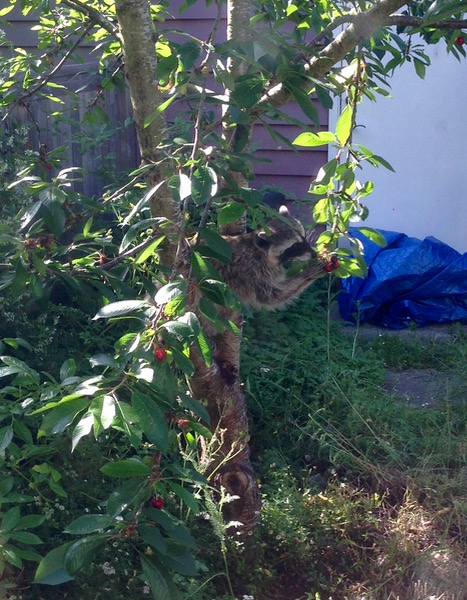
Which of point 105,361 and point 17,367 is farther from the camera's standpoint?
point 17,367

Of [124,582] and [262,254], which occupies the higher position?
[262,254]

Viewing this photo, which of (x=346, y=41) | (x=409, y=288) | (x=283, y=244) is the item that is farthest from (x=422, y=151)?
(x=346, y=41)

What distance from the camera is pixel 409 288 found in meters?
7.07

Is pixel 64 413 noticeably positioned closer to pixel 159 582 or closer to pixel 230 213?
pixel 159 582

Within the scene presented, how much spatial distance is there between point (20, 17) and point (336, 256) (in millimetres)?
5853

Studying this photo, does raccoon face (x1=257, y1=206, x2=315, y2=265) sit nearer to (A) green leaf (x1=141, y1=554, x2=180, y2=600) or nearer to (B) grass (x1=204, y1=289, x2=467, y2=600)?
(B) grass (x1=204, y1=289, x2=467, y2=600)

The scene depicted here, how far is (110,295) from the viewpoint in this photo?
282 centimetres

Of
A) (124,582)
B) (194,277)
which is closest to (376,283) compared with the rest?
(124,582)

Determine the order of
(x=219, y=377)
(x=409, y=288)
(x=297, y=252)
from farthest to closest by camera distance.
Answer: (x=409, y=288) < (x=297, y=252) < (x=219, y=377)

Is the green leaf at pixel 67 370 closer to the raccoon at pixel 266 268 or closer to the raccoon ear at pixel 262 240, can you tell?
the raccoon at pixel 266 268

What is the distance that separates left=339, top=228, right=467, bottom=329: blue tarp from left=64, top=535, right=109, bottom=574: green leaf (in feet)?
17.1

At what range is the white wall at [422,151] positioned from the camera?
7477 millimetres

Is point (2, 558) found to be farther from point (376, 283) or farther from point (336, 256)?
point (376, 283)

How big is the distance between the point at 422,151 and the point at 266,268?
139 inches
